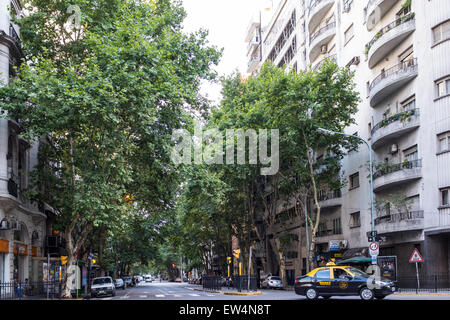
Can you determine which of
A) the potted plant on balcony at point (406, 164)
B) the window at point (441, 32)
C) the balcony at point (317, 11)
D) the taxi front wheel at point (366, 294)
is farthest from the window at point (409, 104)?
the taxi front wheel at point (366, 294)

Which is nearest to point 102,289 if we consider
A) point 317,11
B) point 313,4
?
point 317,11

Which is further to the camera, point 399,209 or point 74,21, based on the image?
point 399,209

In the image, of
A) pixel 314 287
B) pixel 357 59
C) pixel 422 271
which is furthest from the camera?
pixel 357 59

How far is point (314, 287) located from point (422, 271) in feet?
35.9

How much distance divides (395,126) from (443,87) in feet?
14.0

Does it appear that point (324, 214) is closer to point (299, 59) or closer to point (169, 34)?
point (299, 59)

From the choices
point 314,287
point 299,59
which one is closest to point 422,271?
point 314,287

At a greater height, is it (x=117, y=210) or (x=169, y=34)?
(x=169, y=34)

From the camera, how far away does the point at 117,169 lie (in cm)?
2614

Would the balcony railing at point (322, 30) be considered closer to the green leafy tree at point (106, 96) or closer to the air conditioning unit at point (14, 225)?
the green leafy tree at point (106, 96)

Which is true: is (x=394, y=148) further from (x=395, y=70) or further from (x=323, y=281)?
(x=323, y=281)

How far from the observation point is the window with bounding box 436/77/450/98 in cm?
3005
